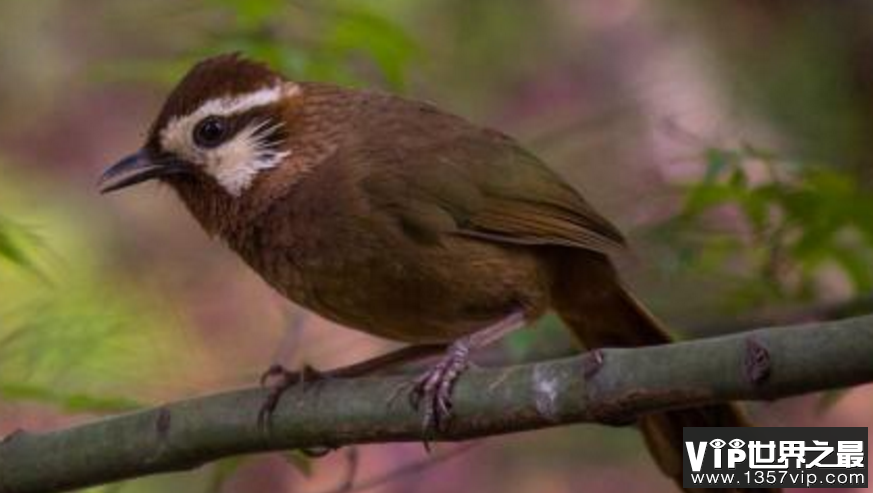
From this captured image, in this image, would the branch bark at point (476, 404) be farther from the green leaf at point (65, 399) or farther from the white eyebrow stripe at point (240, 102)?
the white eyebrow stripe at point (240, 102)

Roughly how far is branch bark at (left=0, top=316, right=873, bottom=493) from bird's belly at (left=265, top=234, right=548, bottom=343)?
379mm

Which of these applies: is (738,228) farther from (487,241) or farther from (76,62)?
(76,62)

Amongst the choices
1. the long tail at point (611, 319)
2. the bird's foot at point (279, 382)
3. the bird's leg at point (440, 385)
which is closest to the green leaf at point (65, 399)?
the bird's foot at point (279, 382)

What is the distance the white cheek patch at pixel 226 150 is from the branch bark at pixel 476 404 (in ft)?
2.19

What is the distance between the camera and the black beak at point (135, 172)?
4227mm

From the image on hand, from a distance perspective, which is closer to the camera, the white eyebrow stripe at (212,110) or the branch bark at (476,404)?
the branch bark at (476,404)

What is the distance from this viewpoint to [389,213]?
4.14m

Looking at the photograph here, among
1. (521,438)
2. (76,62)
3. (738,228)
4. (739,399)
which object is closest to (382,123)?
(738,228)

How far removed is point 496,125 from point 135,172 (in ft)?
11.6

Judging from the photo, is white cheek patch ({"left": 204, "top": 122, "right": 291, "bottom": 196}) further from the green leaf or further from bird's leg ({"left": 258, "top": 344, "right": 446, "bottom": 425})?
the green leaf

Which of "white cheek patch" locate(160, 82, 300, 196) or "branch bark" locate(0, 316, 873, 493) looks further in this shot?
"white cheek patch" locate(160, 82, 300, 196)

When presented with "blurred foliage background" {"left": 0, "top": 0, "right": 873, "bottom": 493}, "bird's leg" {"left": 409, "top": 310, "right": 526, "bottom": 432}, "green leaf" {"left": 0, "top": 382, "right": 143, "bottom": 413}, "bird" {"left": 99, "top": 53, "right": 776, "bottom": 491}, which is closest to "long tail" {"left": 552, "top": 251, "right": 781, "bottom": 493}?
"bird" {"left": 99, "top": 53, "right": 776, "bottom": 491}

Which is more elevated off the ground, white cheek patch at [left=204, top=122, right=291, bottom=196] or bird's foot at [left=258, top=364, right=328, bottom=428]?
white cheek patch at [left=204, top=122, right=291, bottom=196]

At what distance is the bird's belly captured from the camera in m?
4.05
